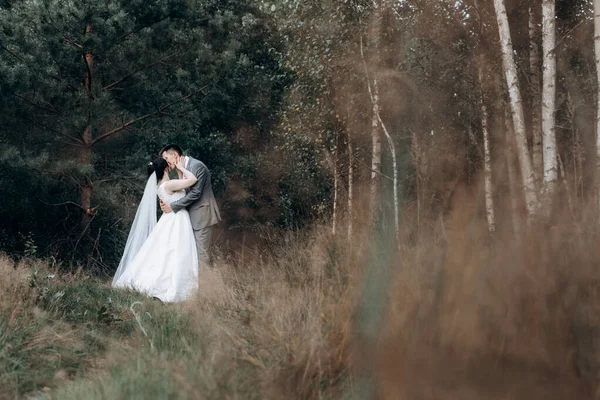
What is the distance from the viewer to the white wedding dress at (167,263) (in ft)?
34.4

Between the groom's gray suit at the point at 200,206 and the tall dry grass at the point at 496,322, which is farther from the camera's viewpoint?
the groom's gray suit at the point at 200,206

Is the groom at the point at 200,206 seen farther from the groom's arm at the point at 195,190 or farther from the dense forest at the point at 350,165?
the dense forest at the point at 350,165

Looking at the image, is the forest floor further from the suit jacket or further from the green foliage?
the green foliage

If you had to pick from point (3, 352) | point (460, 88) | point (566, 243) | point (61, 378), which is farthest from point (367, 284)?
point (460, 88)

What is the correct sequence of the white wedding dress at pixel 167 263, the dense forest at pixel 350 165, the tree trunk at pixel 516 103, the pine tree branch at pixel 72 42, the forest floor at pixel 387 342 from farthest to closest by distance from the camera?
the pine tree branch at pixel 72 42
the tree trunk at pixel 516 103
the white wedding dress at pixel 167 263
the dense forest at pixel 350 165
the forest floor at pixel 387 342

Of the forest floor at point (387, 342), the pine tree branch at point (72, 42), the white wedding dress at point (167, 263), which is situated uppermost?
the pine tree branch at point (72, 42)

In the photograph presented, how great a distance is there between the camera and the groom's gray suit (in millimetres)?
11031

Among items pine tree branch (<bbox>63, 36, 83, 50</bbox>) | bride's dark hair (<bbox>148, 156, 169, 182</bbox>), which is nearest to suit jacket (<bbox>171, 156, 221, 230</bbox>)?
bride's dark hair (<bbox>148, 156, 169, 182</bbox>)

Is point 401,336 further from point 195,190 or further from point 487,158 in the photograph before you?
point 487,158

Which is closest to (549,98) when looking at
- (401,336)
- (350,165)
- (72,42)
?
(401,336)

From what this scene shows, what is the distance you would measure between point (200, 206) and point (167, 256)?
0.93 m

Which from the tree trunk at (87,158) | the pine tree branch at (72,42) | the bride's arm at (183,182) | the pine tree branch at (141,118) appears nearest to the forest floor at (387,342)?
the bride's arm at (183,182)

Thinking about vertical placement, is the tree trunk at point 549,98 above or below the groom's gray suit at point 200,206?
above

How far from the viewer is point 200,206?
440 inches
